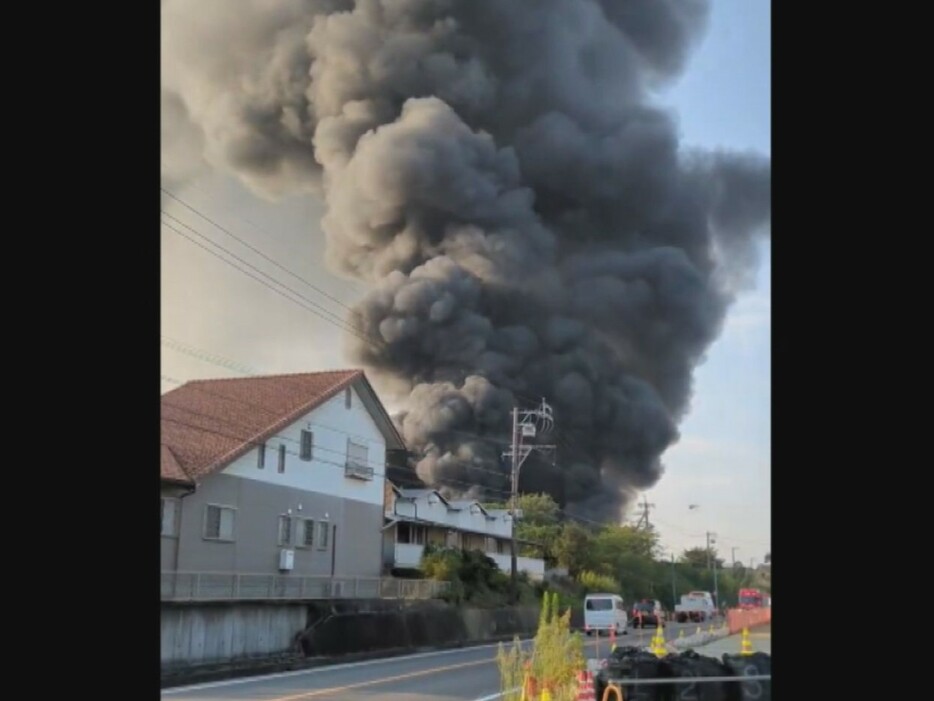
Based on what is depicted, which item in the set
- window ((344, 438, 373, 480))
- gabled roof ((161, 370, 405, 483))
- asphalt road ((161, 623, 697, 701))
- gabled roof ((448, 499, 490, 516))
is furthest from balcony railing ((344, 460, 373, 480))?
asphalt road ((161, 623, 697, 701))

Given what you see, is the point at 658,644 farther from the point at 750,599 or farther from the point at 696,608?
the point at 750,599

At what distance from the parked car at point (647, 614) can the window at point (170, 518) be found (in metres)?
1.90

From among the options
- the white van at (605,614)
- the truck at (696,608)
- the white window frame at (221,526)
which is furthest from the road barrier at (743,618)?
the white window frame at (221,526)

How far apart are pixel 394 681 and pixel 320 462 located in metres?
1.04

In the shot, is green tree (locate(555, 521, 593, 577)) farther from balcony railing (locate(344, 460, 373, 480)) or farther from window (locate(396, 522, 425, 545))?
balcony railing (locate(344, 460, 373, 480))

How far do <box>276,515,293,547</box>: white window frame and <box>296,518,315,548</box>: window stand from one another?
4cm

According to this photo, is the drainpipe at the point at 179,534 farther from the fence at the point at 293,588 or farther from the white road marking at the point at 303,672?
the white road marking at the point at 303,672

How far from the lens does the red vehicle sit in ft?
8.78
